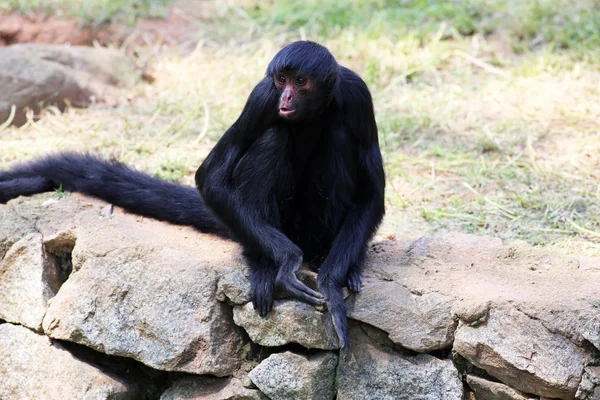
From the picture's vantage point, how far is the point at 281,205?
16.9 feet

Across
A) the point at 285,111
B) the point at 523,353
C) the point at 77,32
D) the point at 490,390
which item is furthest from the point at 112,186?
the point at 77,32

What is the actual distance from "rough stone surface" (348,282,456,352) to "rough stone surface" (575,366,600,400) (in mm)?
787

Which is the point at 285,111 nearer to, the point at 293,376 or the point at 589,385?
the point at 293,376

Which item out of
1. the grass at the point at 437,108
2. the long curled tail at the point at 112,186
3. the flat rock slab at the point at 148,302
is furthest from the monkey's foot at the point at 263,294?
the grass at the point at 437,108

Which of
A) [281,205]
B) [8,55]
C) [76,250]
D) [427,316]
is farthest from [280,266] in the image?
[8,55]

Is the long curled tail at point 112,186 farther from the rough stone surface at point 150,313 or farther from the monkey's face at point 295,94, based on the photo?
the monkey's face at point 295,94

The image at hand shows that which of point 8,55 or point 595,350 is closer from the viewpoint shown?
point 595,350

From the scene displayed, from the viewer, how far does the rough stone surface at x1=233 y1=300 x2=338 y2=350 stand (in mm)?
4719

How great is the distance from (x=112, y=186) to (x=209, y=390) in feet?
6.22

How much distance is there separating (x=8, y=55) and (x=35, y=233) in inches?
161

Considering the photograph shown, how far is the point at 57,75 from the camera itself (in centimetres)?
903

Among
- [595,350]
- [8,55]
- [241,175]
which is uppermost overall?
[241,175]

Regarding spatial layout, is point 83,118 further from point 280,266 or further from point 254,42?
point 280,266

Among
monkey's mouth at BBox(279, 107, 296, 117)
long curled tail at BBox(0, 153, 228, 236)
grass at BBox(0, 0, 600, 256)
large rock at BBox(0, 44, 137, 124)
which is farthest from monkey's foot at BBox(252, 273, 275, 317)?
large rock at BBox(0, 44, 137, 124)
